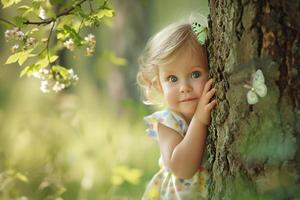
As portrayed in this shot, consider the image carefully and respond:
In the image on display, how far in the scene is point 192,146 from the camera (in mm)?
2924

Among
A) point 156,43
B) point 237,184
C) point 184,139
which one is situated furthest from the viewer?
point 156,43

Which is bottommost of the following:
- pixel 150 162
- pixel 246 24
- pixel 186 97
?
pixel 150 162

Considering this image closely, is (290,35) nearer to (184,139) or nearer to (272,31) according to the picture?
(272,31)

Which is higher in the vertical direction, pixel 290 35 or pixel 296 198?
pixel 290 35

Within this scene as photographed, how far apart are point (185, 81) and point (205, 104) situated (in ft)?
0.76

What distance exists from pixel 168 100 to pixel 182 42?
0.26m

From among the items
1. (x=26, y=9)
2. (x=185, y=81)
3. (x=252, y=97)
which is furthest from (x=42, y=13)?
(x=252, y=97)

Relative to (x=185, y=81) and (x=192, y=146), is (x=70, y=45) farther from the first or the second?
(x=192, y=146)

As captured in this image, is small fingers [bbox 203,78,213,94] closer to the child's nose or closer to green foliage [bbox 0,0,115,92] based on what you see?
the child's nose

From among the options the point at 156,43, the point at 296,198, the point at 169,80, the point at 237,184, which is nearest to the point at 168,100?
the point at 169,80

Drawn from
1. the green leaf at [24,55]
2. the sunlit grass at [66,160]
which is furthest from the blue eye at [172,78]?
the sunlit grass at [66,160]

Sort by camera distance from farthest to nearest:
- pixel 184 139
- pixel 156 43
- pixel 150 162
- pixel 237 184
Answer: pixel 150 162 < pixel 156 43 < pixel 184 139 < pixel 237 184

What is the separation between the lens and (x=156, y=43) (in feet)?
10.6

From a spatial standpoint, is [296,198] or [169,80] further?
[169,80]
